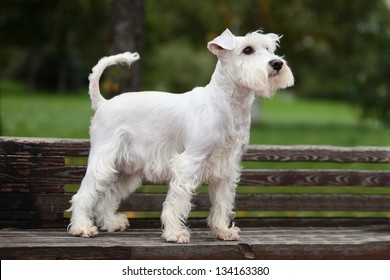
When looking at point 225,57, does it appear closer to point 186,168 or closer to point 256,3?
point 186,168

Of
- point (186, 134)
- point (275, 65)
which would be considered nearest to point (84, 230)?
point (186, 134)

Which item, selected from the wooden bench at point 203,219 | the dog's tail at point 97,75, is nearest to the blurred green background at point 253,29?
the wooden bench at point 203,219

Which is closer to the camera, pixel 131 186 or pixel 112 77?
pixel 131 186

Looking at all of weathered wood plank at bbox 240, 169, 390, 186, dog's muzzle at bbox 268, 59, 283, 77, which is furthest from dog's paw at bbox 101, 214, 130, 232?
dog's muzzle at bbox 268, 59, 283, 77

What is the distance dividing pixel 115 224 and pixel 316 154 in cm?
182

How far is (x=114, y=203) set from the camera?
4.87 meters

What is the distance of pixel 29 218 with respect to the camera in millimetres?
4938

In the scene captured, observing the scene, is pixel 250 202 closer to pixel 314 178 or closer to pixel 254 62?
pixel 314 178

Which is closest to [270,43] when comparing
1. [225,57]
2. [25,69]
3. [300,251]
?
[225,57]

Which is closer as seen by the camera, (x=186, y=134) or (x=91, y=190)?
(x=186, y=134)

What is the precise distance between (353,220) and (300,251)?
1317 millimetres

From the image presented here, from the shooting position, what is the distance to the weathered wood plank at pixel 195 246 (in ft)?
13.6

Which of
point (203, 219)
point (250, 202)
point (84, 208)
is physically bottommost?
point (203, 219)

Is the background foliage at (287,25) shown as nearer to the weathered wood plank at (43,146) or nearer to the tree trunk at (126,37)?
the tree trunk at (126,37)
